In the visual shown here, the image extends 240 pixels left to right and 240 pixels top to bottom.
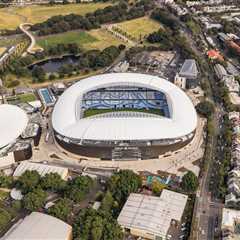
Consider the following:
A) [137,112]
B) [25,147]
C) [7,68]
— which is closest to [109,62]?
[7,68]

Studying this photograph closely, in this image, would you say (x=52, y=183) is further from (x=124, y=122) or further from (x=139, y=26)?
(x=139, y=26)

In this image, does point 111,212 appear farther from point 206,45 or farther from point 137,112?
point 206,45

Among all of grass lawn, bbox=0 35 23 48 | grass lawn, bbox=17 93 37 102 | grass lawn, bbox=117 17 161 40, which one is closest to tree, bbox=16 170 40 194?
grass lawn, bbox=17 93 37 102

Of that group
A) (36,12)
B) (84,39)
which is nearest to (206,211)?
(84,39)

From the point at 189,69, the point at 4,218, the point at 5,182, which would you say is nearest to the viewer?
the point at 4,218

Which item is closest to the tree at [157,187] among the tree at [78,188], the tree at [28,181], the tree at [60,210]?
the tree at [78,188]

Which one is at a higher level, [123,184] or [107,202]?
[123,184]
